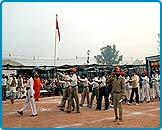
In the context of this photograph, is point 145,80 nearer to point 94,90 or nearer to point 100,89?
point 94,90

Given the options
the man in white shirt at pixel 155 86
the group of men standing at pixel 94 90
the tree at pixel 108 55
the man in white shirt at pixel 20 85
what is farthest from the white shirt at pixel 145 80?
the tree at pixel 108 55

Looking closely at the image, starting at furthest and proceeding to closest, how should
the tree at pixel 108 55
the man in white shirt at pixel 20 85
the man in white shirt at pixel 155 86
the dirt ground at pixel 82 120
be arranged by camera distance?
the tree at pixel 108 55, the man in white shirt at pixel 20 85, the man in white shirt at pixel 155 86, the dirt ground at pixel 82 120

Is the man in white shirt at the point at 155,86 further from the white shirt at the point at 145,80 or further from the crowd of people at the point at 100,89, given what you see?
the white shirt at the point at 145,80

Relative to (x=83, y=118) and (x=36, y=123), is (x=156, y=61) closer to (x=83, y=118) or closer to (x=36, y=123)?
(x=83, y=118)

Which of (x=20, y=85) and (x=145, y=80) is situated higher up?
(x=145, y=80)

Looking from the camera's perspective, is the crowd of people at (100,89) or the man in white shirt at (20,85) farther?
the man in white shirt at (20,85)

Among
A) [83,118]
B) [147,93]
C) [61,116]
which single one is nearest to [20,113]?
[61,116]

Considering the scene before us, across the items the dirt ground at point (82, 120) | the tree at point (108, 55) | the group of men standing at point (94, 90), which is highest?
the tree at point (108, 55)

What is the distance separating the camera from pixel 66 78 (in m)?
12.1

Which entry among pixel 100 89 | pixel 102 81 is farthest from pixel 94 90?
pixel 102 81

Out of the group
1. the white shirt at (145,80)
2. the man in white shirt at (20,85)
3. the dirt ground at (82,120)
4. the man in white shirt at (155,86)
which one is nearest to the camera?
the dirt ground at (82,120)

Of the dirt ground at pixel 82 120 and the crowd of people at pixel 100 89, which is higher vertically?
the crowd of people at pixel 100 89

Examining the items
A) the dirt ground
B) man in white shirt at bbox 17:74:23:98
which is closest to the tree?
man in white shirt at bbox 17:74:23:98

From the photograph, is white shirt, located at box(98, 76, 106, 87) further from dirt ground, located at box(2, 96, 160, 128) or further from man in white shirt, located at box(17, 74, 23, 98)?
man in white shirt, located at box(17, 74, 23, 98)
